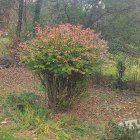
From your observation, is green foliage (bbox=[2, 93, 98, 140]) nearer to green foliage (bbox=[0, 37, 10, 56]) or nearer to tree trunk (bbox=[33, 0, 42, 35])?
tree trunk (bbox=[33, 0, 42, 35])

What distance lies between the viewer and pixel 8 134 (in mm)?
8406

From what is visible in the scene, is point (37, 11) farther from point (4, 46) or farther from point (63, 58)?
point (63, 58)

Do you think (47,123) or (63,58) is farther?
(63,58)

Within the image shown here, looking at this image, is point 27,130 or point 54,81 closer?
point 27,130

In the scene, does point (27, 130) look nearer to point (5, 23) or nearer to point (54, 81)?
point (54, 81)

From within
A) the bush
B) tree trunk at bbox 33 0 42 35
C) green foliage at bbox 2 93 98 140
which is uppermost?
tree trunk at bbox 33 0 42 35

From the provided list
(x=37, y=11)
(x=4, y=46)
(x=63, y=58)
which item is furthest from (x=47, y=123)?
(x=4, y=46)

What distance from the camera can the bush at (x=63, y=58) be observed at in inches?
378

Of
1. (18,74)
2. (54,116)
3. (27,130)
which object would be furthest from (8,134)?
(18,74)

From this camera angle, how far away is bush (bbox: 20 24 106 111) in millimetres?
9602

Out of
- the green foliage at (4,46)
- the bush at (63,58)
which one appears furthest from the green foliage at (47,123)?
the green foliage at (4,46)

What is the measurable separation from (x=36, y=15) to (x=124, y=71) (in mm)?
5476

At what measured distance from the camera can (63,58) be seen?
9.55m

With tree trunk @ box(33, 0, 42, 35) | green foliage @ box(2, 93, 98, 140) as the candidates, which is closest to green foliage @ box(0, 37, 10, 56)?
tree trunk @ box(33, 0, 42, 35)
